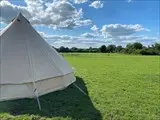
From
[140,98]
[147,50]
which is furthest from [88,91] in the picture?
[147,50]

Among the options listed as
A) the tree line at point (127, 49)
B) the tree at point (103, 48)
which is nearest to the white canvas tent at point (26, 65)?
the tree line at point (127, 49)

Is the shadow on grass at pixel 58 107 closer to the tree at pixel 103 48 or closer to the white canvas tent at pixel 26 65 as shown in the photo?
the white canvas tent at pixel 26 65

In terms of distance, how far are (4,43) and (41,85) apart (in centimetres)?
197

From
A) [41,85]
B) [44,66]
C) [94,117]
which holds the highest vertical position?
[44,66]

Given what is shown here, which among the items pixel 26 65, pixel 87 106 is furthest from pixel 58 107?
pixel 26 65

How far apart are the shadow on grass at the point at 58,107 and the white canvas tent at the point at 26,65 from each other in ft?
1.23

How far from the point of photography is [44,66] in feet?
27.8

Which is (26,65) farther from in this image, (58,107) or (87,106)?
(87,106)

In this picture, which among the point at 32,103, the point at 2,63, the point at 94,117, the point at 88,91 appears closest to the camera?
the point at 94,117

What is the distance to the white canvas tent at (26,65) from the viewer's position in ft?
25.0

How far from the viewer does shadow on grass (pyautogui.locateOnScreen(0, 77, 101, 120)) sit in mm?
6496

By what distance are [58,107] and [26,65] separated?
6.25 ft

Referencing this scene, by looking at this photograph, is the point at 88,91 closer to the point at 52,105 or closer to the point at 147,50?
the point at 52,105

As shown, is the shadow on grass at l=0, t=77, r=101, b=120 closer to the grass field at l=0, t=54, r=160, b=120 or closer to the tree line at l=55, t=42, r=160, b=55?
the grass field at l=0, t=54, r=160, b=120
